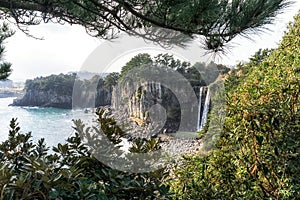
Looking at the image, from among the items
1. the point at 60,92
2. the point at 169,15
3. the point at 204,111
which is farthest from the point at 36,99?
the point at 169,15

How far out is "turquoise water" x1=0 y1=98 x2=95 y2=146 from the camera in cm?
173

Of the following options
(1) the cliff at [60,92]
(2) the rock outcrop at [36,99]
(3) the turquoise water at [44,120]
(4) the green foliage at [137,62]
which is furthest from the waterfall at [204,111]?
(2) the rock outcrop at [36,99]

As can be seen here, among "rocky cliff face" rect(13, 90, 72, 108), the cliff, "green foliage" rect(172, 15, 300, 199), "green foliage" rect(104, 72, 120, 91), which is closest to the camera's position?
"green foliage" rect(172, 15, 300, 199)

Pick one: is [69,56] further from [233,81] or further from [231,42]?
[233,81]

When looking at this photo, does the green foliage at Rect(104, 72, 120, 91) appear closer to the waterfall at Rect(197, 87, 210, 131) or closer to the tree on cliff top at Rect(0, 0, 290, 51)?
the tree on cliff top at Rect(0, 0, 290, 51)

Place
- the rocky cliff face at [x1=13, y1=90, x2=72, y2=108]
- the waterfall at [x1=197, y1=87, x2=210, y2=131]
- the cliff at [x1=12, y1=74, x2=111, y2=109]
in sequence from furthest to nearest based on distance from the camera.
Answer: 1. the rocky cliff face at [x1=13, y1=90, x2=72, y2=108]
2. the waterfall at [x1=197, y1=87, x2=210, y2=131]
3. the cliff at [x1=12, y1=74, x2=111, y2=109]

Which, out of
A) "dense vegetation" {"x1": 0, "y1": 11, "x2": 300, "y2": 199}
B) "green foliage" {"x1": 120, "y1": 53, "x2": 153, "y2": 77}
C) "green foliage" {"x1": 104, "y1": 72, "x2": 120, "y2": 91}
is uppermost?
"green foliage" {"x1": 120, "y1": 53, "x2": 153, "y2": 77}

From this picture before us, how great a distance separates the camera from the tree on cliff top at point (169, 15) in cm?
133

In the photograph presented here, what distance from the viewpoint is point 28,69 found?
218cm

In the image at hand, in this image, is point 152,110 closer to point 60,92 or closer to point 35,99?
point 60,92

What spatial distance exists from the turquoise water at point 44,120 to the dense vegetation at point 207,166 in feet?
1.69

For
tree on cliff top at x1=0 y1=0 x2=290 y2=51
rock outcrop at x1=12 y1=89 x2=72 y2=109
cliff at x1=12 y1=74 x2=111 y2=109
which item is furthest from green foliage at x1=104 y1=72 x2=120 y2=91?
rock outcrop at x1=12 y1=89 x2=72 y2=109

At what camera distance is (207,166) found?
1.79m

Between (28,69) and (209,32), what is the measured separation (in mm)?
1376
